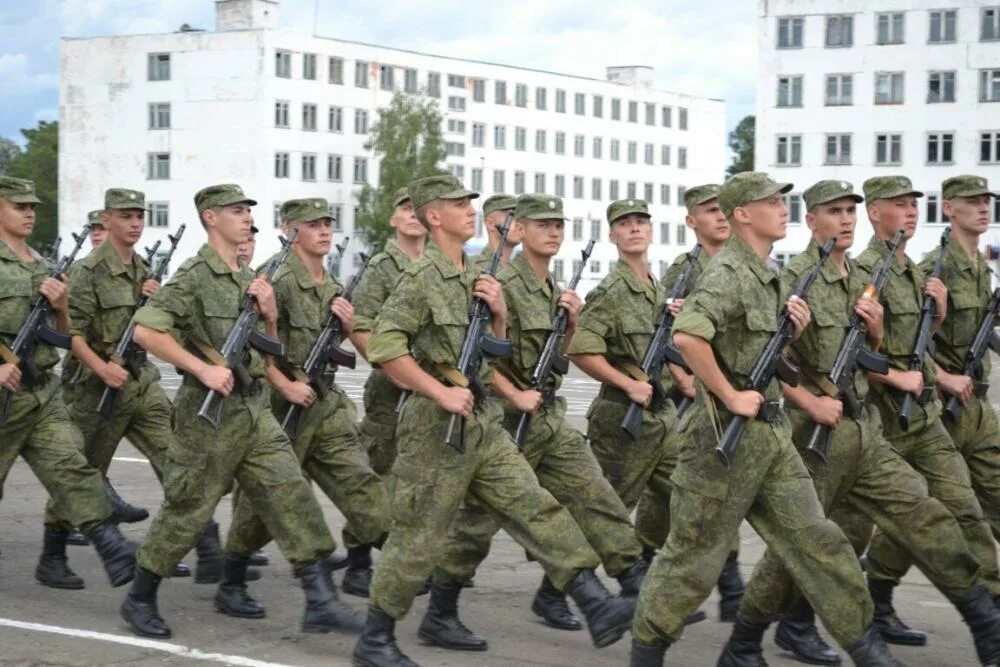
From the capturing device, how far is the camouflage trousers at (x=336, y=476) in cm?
949

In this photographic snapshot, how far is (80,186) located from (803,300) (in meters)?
84.1

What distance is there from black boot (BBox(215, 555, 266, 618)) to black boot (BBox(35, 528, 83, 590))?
1.09 metres

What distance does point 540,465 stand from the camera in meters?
9.18

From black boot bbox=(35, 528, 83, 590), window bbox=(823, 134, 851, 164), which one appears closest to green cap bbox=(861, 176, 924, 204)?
black boot bbox=(35, 528, 83, 590)

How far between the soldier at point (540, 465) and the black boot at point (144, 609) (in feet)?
4.07

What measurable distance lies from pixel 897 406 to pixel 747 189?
1.68 meters

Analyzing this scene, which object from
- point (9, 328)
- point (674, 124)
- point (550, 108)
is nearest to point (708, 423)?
point (9, 328)

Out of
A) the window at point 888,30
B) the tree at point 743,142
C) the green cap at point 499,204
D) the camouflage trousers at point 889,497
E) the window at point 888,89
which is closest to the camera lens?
the camouflage trousers at point 889,497

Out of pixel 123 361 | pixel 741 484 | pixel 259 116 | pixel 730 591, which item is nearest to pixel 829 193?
pixel 741 484

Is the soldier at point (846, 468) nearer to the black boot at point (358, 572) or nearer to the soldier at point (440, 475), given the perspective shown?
the soldier at point (440, 475)

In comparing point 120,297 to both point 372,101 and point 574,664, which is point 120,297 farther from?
point 372,101

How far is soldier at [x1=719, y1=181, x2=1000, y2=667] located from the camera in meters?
7.95

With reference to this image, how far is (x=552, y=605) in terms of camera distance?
923 cm

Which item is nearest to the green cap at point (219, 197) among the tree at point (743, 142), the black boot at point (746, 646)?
the black boot at point (746, 646)
